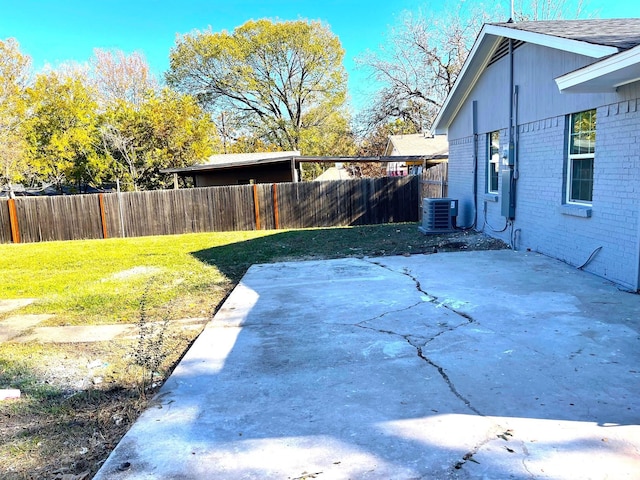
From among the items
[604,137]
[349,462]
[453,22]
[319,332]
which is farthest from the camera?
[453,22]

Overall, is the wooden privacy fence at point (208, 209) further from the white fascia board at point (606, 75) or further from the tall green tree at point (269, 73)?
the tall green tree at point (269, 73)

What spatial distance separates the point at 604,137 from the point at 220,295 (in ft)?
18.7

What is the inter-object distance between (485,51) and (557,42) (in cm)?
358

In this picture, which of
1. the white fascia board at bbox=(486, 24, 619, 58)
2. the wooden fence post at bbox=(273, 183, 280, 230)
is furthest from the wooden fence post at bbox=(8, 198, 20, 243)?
the white fascia board at bbox=(486, 24, 619, 58)

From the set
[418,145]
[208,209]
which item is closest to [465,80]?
A: [208,209]

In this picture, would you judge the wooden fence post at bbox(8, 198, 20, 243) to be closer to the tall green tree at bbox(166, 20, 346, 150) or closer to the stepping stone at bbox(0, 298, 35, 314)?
the stepping stone at bbox(0, 298, 35, 314)

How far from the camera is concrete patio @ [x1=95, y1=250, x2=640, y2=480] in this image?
95.2 inches

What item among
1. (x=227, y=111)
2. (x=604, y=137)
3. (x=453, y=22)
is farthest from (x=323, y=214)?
(x=227, y=111)

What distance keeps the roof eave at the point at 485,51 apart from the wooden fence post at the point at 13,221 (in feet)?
44.9

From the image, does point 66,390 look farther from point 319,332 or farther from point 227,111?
point 227,111

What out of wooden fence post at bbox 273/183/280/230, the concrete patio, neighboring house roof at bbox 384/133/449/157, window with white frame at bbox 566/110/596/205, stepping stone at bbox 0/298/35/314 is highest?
neighboring house roof at bbox 384/133/449/157

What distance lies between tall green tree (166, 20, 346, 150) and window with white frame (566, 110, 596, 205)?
1102 inches

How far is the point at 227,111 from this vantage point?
35906 millimetres

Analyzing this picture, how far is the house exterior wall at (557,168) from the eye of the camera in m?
5.65
